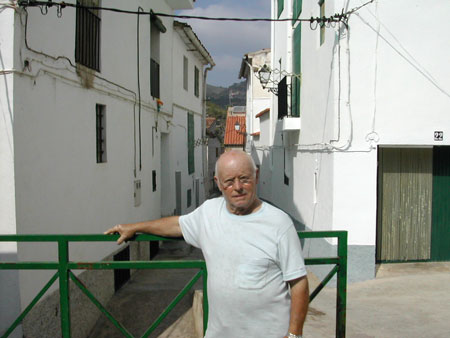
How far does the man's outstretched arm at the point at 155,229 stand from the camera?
7.75ft

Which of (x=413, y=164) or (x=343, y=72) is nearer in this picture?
(x=343, y=72)

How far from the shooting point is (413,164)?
7184 millimetres

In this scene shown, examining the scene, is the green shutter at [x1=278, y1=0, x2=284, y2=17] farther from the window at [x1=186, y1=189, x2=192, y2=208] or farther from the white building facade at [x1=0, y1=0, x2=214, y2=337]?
the window at [x1=186, y1=189, x2=192, y2=208]

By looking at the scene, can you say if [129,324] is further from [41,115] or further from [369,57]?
[369,57]

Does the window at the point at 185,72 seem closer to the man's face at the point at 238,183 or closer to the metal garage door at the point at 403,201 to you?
the metal garage door at the point at 403,201

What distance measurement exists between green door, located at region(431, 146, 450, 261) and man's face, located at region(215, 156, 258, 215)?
620 centimetres

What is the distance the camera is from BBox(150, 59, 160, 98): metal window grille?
35.2ft

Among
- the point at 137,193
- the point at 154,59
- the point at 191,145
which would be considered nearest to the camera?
the point at 137,193

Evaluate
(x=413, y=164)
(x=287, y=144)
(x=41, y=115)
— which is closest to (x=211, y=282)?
(x=41, y=115)

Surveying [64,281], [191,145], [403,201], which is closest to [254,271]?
[64,281]

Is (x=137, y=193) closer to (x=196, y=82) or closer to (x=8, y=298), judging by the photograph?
(x=8, y=298)

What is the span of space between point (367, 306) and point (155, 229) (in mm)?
4254

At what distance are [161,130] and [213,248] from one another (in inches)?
386

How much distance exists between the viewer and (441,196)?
23.7 ft
